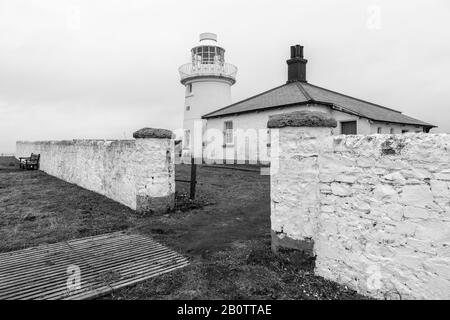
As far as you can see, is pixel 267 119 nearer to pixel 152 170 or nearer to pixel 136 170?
pixel 152 170

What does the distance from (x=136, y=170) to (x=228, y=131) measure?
11.8 metres

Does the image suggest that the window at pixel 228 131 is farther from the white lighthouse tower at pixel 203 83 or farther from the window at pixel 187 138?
the window at pixel 187 138

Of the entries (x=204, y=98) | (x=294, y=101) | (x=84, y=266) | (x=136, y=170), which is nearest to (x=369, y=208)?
(x=84, y=266)

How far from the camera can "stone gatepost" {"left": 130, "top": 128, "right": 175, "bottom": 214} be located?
723 cm

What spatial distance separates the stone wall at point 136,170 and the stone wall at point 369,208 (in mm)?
3900

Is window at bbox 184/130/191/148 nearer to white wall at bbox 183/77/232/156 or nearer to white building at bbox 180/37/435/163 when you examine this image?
white wall at bbox 183/77/232/156

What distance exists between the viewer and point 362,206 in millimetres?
3412

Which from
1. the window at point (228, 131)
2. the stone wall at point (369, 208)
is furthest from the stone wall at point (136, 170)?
the window at point (228, 131)

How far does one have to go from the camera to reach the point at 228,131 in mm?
18656

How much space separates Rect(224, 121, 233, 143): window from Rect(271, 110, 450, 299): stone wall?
14.2 metres

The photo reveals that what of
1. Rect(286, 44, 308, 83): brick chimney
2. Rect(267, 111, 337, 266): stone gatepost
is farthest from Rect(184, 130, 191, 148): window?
Rect(267, 111, 337, 266): stone gatepost
